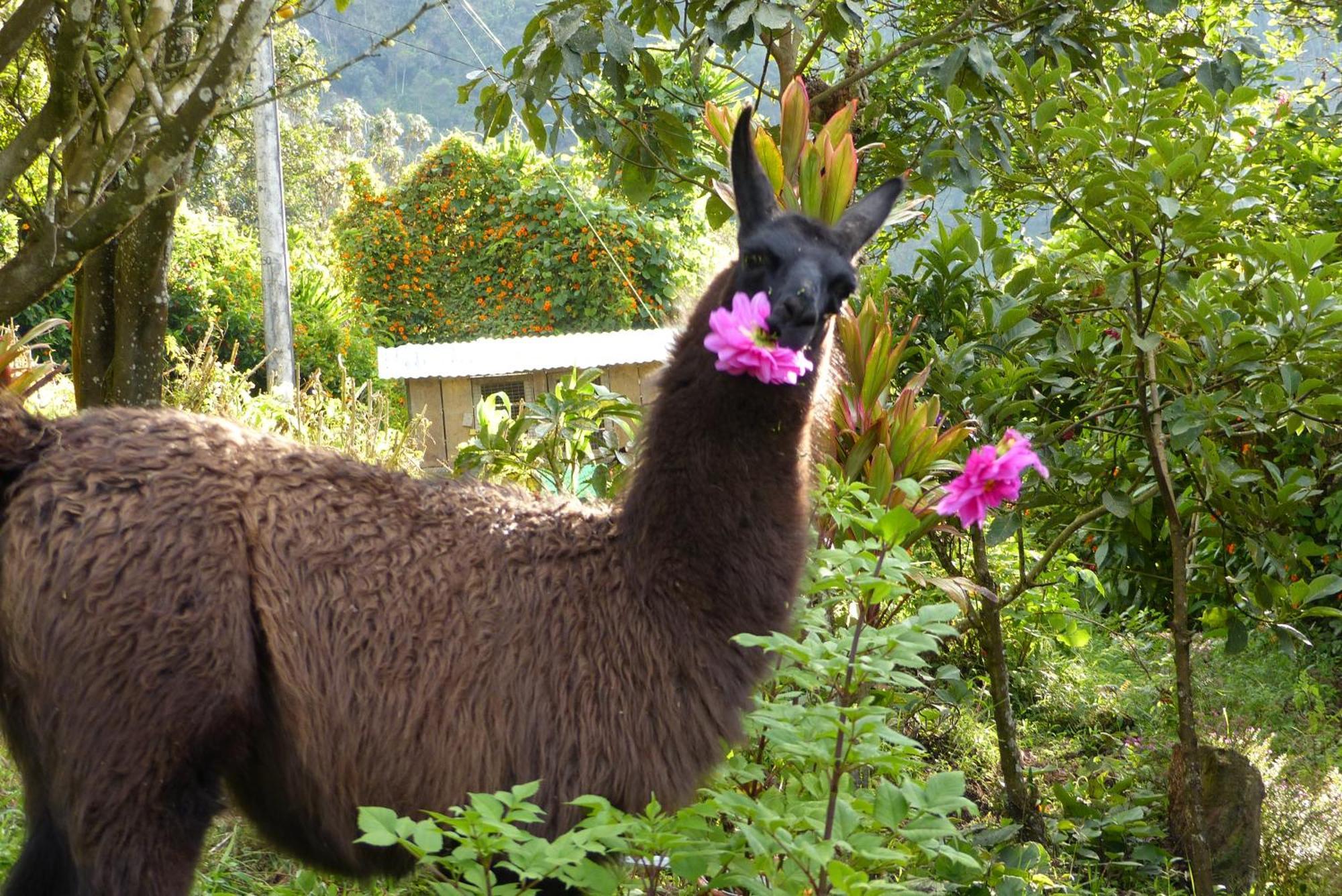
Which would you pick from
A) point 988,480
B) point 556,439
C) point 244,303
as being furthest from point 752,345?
point 244,303

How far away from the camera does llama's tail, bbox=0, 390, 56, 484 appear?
8.21 ft

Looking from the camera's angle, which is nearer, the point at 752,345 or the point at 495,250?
the point at 752,345

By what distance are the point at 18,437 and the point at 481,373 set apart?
29.8ft

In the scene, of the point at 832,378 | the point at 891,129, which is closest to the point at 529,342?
the point at 891,129

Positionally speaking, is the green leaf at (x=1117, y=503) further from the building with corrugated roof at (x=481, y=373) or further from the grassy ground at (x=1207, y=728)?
the building with corrugated roof at (x=481, y=373)

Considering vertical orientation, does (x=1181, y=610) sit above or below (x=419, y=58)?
below

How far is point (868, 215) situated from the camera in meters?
3.10

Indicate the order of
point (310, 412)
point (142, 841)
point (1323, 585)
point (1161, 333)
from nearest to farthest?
point (142, 841), point (1323, 585), point (1161, 333), point (310, 412)

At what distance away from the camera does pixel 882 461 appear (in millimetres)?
3344

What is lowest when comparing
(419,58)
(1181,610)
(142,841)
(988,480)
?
(142,841)

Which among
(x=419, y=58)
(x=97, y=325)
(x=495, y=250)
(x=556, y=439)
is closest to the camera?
(x=556, y=439)

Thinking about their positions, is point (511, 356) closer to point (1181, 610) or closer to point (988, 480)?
point (1181, 610)

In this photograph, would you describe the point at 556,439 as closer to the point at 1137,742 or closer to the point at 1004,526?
the point at 1004,526

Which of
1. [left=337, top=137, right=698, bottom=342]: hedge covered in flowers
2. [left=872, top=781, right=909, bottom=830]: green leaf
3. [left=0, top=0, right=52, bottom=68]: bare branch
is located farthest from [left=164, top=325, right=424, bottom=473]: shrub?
[left=337, top=137, right=698, bottom=342]: hedge covered in flowers
